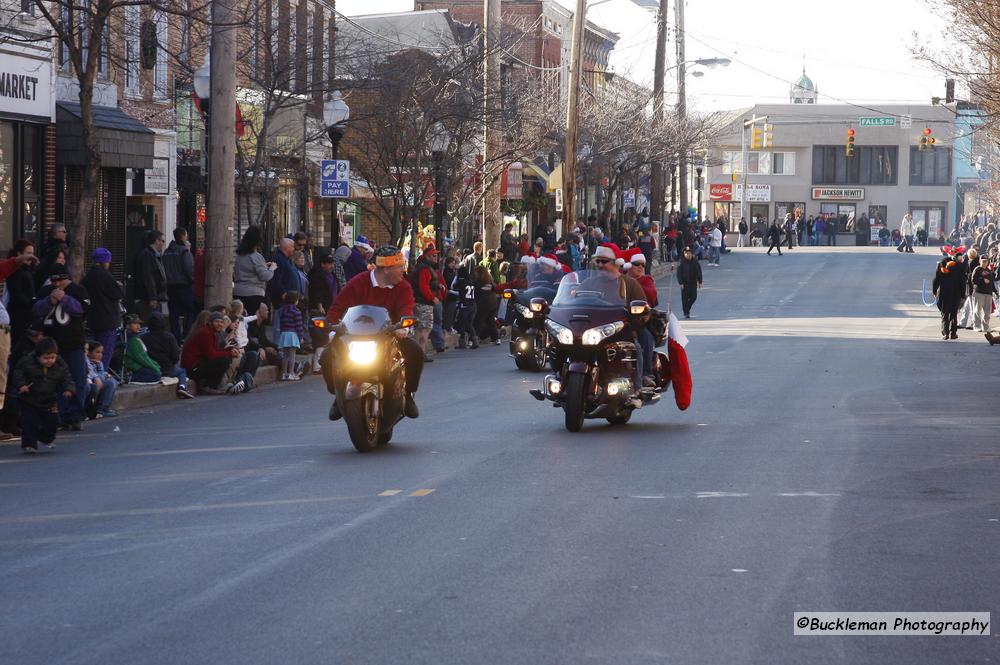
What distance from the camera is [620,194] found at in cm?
6053

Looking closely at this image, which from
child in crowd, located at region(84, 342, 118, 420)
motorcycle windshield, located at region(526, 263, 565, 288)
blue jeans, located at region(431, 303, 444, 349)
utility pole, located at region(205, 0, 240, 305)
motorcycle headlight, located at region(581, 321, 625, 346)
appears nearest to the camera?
motorcycle headlight, located at region(581, 321, 625, 346)

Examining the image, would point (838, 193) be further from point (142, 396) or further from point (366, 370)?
point (366, 370)

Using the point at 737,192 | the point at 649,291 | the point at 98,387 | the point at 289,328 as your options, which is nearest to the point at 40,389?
the point at 98,387

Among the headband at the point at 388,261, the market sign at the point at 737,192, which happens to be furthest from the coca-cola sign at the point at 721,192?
the headband at the point at 388,261

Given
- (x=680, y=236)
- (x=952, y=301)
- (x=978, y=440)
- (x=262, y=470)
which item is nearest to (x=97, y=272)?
(x=262, y=470)

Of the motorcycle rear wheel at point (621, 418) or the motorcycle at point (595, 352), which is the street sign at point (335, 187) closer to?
the motorcycle at point (595, 352)

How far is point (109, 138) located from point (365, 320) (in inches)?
569

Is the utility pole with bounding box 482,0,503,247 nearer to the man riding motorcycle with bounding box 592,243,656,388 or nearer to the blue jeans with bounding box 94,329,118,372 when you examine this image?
the blue jeans with bounding box 94,329,118,372

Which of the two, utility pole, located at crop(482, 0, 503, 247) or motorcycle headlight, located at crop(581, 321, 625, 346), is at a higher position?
utility pole, located at crop(482, 0, 503, 247)

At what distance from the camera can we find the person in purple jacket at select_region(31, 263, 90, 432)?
1508cm

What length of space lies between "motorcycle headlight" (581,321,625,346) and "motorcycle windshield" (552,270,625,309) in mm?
304

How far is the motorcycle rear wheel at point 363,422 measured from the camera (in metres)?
12.7

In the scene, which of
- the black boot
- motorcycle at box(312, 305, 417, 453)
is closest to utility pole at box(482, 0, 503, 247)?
the black boot

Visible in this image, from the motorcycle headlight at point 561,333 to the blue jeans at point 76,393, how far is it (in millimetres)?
4785
